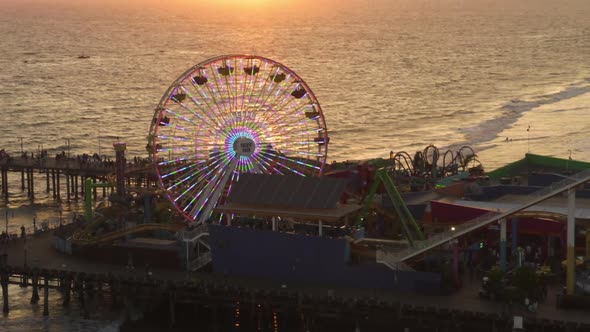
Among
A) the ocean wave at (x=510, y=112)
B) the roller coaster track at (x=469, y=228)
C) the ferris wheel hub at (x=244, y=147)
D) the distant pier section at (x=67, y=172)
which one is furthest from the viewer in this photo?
the ocean wave at (x=510, y=112)

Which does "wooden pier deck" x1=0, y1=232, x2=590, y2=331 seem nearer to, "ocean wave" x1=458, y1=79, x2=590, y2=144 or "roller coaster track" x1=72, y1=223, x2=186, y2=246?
"roller coaster track" x1=72, y1=223, x2=186, y2=246

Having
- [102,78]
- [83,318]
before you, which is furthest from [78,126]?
[83,318]

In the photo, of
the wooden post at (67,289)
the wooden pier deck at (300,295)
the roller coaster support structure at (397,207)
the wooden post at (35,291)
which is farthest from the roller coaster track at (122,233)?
the roller coaster support structure at (397,207)

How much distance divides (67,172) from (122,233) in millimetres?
26680

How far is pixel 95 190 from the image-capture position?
10044 centimetres

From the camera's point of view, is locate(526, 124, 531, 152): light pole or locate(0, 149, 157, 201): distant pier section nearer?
locate(0, 149, 157, 201): distant pier section

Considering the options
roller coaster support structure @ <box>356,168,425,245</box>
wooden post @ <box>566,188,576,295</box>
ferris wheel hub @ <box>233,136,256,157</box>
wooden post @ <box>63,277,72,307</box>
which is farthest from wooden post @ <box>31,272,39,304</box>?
wooden post @ <box>566,188,576,295</box>

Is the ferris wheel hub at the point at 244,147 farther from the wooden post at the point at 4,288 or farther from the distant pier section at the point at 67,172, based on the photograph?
the distant pier section at the point at 67,172

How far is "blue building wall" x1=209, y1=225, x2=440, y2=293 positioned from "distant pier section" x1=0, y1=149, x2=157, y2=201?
2453 centimetres

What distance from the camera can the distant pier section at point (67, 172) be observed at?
308ft

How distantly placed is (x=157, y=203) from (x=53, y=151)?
43.7 m

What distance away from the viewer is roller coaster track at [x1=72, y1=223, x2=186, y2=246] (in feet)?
232

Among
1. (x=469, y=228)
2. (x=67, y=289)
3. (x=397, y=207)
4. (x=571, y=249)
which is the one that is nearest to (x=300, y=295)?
(x=397, y=207)

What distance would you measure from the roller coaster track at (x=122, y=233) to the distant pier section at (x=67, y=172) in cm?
1857
